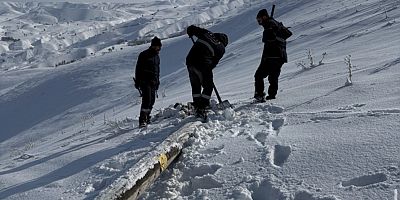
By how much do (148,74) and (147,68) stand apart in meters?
0.11

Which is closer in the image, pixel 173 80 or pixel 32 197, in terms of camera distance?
pixel 32 197

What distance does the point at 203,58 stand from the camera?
7.13 metres

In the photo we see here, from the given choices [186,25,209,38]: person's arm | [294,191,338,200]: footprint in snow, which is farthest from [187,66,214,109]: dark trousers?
[294,191,338,200]: footprint in snow

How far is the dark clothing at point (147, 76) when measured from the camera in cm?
828

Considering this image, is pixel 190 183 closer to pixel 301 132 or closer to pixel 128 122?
pixel 301 132

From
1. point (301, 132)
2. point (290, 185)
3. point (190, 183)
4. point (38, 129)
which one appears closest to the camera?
point (290, 185)

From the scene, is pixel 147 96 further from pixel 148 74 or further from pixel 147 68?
pixel 147 68

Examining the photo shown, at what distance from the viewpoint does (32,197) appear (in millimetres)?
4867

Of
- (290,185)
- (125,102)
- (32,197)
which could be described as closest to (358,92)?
(290,185)

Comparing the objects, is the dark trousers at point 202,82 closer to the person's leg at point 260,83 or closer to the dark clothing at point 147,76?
the person's leg at point 260,83

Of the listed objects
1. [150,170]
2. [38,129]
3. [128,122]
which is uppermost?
[150,170]

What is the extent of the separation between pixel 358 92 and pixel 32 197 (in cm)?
432

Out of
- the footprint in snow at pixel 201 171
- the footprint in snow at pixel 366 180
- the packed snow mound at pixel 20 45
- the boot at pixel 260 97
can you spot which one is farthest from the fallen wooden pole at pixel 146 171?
the packed snow mound at pixel 20 45

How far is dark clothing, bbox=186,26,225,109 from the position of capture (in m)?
7.08
